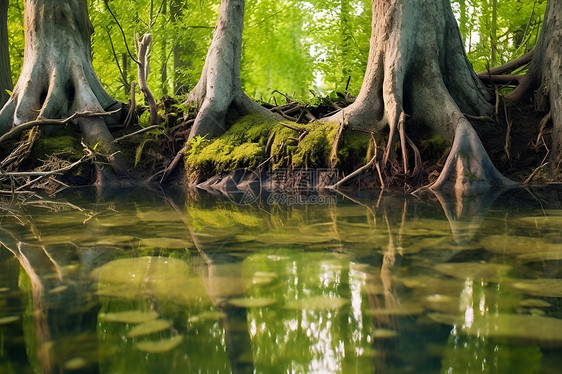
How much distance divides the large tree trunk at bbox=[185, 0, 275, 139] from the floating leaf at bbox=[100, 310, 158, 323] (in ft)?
20.1

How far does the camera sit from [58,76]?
324 inches

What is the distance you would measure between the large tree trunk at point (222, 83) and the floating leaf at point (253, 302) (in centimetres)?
606

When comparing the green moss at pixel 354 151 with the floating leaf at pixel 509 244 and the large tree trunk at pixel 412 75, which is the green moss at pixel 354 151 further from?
the floating leaf at pixel 509 244

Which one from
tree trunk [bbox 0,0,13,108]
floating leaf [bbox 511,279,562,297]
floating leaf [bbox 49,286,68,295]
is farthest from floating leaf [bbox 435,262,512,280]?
tree trunk [bbox 0,0,13,108]

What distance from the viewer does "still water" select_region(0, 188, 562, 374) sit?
1338mm

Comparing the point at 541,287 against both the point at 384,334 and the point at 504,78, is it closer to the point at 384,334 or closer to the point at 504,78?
the point at 384,334

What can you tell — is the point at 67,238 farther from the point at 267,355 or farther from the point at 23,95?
the point at 23,95

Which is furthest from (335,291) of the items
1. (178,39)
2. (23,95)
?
(178,39)

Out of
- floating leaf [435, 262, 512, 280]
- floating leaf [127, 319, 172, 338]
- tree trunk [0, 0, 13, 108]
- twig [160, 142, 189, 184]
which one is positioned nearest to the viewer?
floating leaf [127, 319, 172, 338]

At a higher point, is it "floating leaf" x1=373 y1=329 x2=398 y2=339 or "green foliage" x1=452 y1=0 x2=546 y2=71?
"green foliage" x1=452 y1=0 x2=546 y2=71

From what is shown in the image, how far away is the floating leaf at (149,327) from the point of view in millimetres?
1511

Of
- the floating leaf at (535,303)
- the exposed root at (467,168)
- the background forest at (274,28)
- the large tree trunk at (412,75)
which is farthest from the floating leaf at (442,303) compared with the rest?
the background forest at (274,28)

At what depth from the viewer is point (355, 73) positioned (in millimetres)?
11148

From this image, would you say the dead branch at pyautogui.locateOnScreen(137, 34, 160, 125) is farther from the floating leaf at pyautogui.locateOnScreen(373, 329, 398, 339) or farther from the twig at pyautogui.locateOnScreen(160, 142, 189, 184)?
the floating leaf at pyautogui.locateOnScreen(373, 329, 398, 339)
